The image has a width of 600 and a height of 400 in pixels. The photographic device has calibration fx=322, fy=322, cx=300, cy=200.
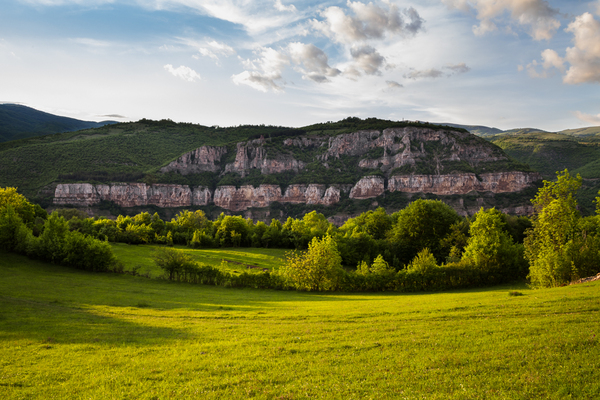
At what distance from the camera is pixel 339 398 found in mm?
9109

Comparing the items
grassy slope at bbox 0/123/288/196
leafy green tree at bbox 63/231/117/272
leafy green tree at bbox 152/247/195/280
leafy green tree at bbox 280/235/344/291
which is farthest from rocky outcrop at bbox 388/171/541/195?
leafy green tree at bbox 63/231/117/272

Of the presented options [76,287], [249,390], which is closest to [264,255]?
[76,287]

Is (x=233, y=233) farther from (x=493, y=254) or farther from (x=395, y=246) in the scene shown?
(x=493, y=254)

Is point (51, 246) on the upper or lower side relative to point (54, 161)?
lower

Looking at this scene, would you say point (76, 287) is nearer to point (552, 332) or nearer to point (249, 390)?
point (249, 390)

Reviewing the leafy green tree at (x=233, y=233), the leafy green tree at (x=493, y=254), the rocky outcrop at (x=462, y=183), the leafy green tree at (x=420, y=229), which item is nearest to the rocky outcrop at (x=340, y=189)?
the rocky outcrop at (x=462, y=183)

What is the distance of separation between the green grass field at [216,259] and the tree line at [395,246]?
547 cm

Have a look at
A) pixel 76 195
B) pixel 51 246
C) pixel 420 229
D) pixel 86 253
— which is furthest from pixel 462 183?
pixel 76 195

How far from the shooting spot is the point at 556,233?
98.1ft

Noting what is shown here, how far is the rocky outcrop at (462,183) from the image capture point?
554 feet

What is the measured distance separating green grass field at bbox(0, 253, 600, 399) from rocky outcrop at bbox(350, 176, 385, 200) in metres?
174

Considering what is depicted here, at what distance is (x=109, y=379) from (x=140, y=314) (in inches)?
478

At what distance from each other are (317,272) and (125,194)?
16728 cm

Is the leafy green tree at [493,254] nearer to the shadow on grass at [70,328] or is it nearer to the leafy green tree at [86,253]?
the shadow on grass at [70,328]
